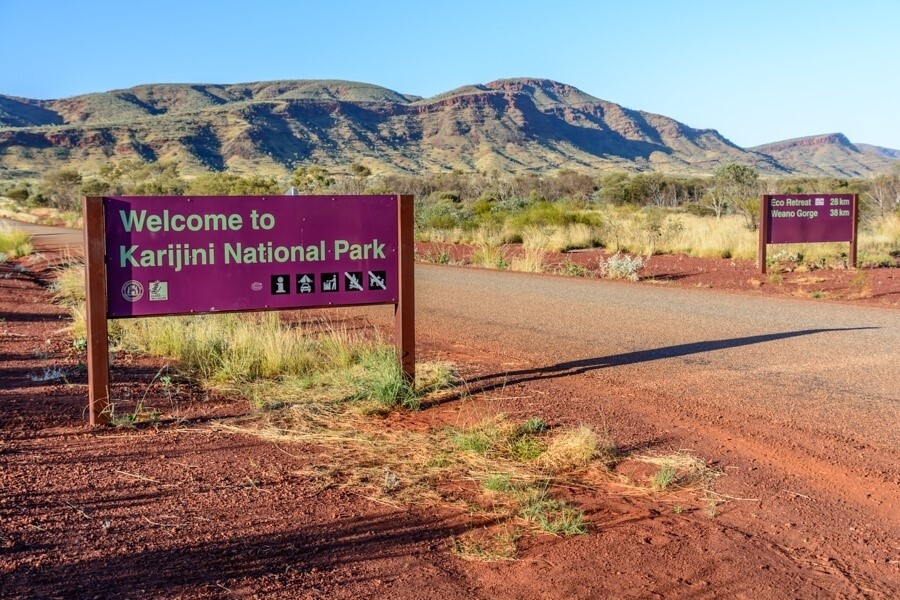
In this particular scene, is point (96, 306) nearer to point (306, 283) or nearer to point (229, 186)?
point (306, 283)

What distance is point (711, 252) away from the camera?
22672mm

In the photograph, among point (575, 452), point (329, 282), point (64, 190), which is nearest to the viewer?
point (575, 452)

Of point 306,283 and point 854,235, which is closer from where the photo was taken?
point 306,283

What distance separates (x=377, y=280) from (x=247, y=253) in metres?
1.06

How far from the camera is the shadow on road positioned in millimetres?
8039

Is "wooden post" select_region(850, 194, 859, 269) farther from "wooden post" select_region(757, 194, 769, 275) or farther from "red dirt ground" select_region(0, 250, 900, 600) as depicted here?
"red dirt ground" select_region(0, 250, 900, 600)

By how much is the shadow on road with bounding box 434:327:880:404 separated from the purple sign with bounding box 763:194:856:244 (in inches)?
280

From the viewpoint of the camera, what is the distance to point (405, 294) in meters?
7.58

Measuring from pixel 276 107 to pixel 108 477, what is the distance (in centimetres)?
13976

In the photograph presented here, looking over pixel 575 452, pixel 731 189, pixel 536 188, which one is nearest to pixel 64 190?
pixel 536 188

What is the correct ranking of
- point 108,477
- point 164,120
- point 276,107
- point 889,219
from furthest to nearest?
point 276,107 < point 164,120 < point 889,219 < point 108,477

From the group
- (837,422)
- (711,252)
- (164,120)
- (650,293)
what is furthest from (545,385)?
(164,120)

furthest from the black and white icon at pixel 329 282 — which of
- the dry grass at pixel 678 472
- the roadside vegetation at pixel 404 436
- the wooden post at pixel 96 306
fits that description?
the dry grass at pixel 678 472

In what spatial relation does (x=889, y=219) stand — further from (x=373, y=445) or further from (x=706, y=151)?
(x=706, y=151)
